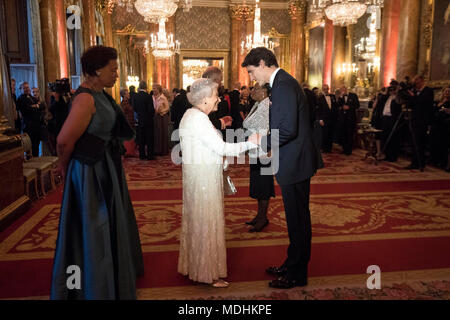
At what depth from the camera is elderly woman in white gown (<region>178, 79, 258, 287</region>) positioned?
262 centimetres

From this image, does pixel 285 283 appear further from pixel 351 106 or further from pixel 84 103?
pixel 351 106

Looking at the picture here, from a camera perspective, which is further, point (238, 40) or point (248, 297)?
point (238, 40)

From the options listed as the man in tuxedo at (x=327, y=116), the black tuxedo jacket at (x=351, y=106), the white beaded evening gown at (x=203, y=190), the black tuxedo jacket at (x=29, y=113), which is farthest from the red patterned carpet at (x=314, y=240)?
the black tuxedo jacket at (x=351, y=106)

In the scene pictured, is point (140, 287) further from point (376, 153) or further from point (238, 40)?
point (238, 40)

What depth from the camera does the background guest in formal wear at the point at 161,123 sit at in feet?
30.6

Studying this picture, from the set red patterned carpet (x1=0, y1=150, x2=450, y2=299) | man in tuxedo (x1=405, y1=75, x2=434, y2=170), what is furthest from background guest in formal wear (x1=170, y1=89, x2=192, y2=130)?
man in tuxedo (x1=405, y1=75, x2=434, y2=170)

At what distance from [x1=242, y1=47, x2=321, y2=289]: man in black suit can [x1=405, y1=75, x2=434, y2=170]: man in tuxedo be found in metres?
5.60

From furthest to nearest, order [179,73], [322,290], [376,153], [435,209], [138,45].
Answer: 1. [138,45]
2. [179,73]
3. [376,153]
4. [435,209]
5. [322,290]

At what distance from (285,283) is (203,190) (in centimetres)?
95

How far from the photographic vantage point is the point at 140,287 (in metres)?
2.91

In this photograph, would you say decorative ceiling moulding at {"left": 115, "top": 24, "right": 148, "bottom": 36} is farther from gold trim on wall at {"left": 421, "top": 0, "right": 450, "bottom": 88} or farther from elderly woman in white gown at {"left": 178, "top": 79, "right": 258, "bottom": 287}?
elderly woman in white gown at {"left": 178, "top": 79, "right": 258, "bottom": 287}

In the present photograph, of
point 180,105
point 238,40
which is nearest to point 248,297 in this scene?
point 180,105

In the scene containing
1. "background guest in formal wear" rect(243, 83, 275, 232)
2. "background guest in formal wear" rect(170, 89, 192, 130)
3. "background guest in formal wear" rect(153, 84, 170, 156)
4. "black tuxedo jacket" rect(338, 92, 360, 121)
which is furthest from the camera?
"black tuxedo jacket" rect(338, 92, 360, 121)
